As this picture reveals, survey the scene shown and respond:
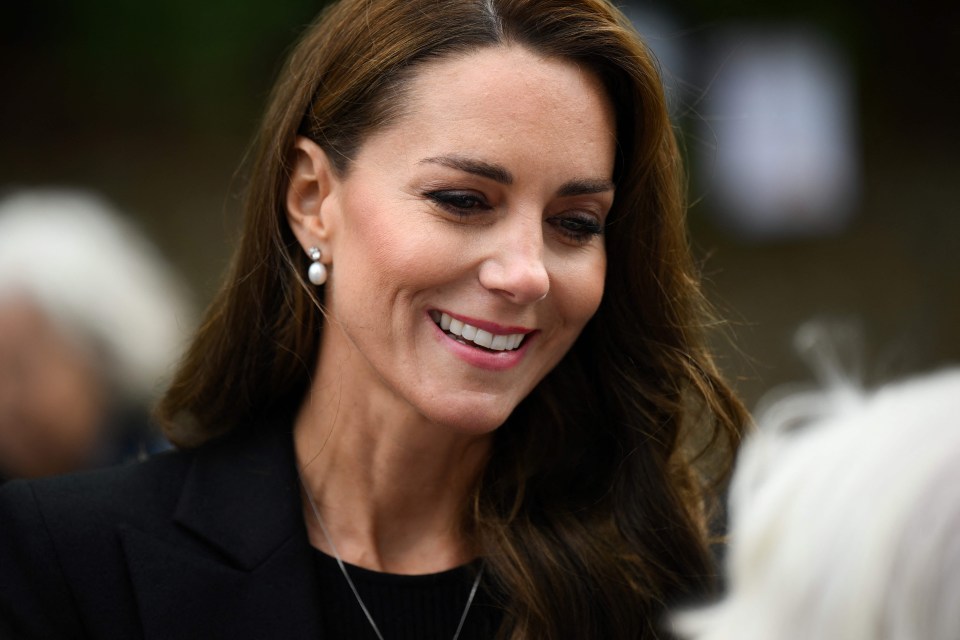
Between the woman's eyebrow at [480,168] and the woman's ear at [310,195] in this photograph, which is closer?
the woman's eyebrow at [480,168]

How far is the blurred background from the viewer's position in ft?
23.4

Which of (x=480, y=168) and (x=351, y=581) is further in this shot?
(x=351, y=581)

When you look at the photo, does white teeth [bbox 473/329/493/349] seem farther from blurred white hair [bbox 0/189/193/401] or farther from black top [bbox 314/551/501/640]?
blurred white hair [bbox 0/189/193/401]

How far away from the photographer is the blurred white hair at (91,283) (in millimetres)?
3180

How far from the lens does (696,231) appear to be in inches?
305

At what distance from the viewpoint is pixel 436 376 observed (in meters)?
2.25

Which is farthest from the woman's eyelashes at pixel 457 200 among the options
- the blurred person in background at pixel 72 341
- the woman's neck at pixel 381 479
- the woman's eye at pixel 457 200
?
the blurred person in background at pixel 72 341

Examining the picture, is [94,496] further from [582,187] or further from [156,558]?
[582,187]

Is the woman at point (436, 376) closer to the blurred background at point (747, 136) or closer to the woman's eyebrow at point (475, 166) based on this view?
the woman's eyebrow at point (475, 166)

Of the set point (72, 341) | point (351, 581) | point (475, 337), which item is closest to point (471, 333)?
point (475, 337)

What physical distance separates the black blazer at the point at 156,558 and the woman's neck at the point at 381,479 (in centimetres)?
9

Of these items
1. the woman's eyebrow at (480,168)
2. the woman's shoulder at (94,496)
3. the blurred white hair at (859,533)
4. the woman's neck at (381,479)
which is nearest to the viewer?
the blurred white hair at (859,533)

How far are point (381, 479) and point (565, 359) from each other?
457 millimetres

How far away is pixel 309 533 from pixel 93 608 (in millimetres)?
408
